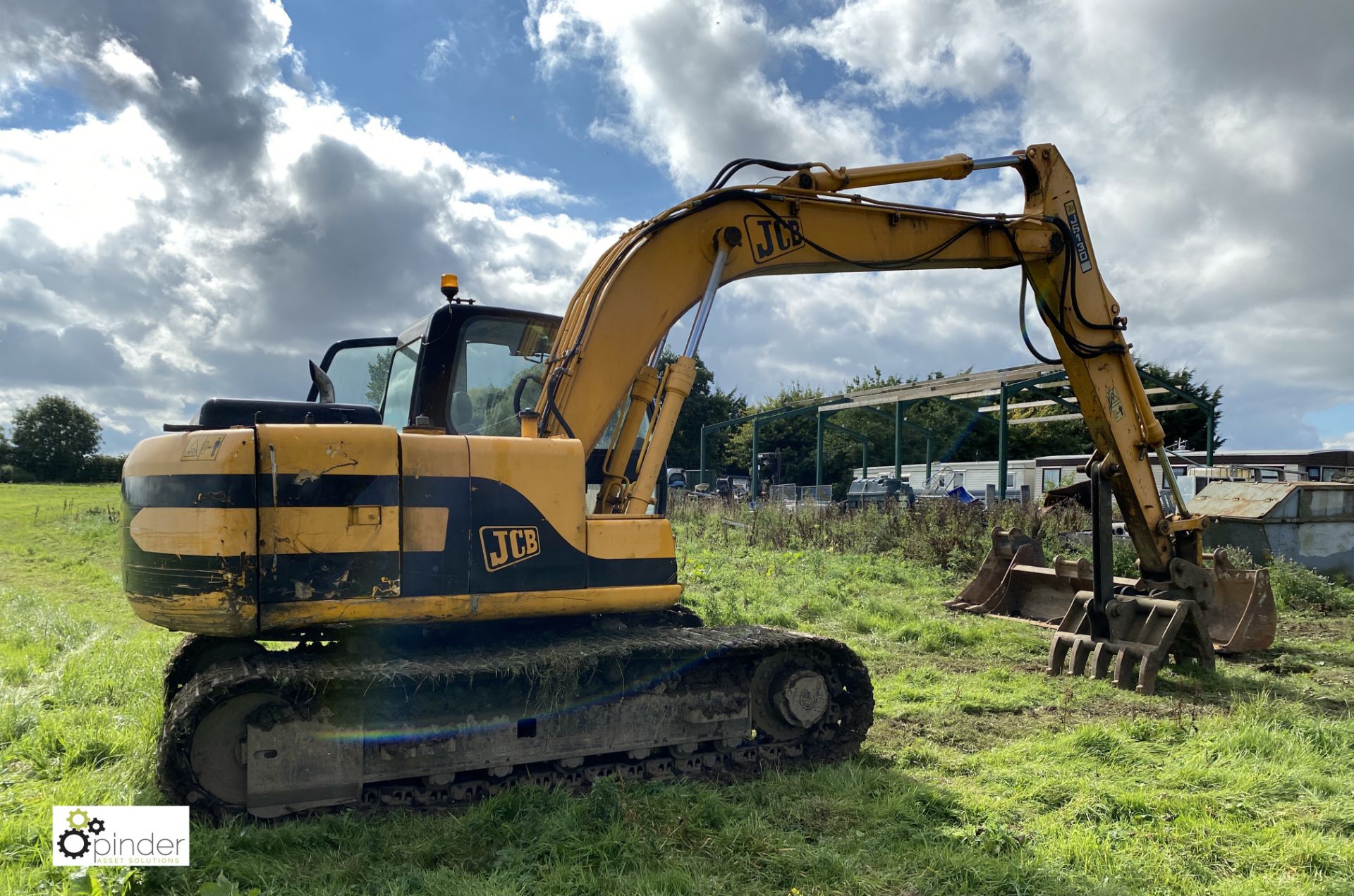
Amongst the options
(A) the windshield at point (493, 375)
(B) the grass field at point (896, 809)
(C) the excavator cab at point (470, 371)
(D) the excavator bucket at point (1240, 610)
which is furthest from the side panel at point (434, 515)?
(D) the excavator bucket at point (1240, 610)

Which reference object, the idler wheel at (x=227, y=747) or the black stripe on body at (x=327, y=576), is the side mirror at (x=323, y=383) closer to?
the black stripe on body at (x=327, y=576)

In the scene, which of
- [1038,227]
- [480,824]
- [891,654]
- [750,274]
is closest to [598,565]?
[480,824]

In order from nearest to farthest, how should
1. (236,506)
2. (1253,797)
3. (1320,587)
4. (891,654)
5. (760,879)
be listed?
(760,879), (236,506), (1253,797), (891,654), (1320,587)

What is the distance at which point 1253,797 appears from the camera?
4242 mm

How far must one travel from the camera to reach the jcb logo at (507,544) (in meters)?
4.14

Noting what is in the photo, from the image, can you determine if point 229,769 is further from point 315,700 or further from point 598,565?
point 598,565

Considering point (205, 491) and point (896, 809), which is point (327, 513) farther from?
point (896, 809)

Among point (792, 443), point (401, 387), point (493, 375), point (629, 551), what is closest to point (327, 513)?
point (629, 551)

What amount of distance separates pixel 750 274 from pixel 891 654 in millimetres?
3636

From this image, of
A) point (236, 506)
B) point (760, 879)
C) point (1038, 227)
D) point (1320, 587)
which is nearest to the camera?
point (760, 879)

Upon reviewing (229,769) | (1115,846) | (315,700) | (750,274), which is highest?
(750,274)

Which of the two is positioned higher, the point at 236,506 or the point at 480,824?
the point at 236,506

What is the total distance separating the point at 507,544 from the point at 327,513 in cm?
82

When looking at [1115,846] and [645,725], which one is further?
[645,725]
